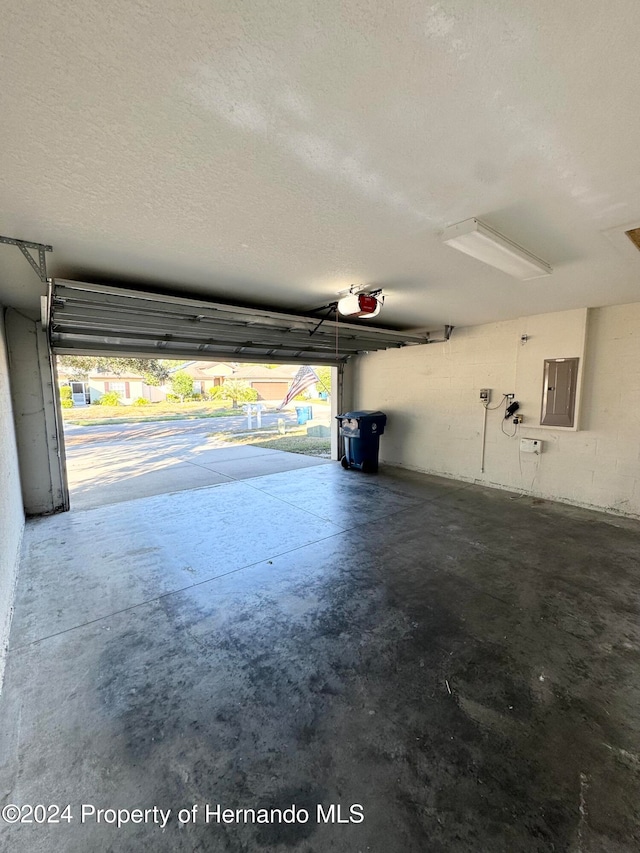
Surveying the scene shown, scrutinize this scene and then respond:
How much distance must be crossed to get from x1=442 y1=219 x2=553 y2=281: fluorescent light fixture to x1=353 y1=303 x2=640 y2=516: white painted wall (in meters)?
2.24

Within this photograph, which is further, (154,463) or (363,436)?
(154,463)

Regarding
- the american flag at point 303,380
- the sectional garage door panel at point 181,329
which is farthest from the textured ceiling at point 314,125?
the american flag at point 303,380

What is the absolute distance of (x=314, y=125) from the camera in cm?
127

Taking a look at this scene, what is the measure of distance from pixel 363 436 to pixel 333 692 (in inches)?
189

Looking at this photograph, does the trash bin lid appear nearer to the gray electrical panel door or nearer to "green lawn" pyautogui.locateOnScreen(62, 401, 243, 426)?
the gray electrical panel door

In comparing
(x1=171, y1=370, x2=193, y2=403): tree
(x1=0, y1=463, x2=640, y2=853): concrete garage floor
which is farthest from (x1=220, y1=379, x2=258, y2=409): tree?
(x1=0, y1=463, x2=640, y2=853): concrete garage floor

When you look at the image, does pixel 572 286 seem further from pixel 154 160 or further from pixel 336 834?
pixel 336 834

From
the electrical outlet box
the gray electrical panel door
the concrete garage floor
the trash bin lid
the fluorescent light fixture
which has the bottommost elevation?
the concrete garage floor

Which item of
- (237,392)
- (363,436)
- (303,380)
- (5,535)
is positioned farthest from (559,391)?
(237,392)

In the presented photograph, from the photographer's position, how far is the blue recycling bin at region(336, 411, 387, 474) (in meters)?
6.28

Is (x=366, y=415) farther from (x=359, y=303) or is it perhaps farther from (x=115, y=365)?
(x=115, y=365)

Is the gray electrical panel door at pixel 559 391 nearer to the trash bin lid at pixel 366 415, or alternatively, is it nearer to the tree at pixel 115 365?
the trash bin lid at pixel 366 415

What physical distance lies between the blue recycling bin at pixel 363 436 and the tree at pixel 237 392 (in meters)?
15.6

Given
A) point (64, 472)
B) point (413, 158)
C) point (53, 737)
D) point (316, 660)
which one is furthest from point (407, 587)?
point (64, 472)
